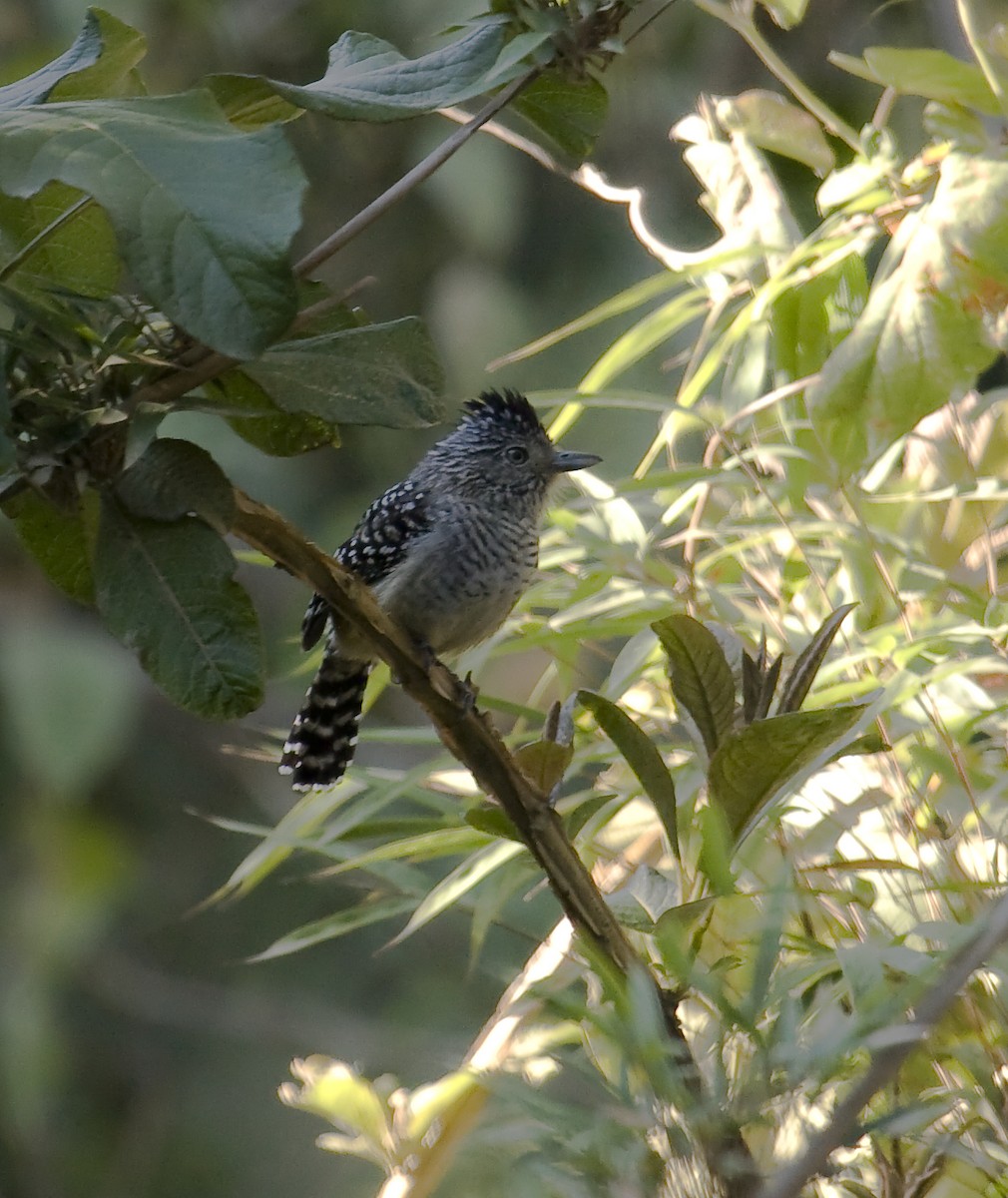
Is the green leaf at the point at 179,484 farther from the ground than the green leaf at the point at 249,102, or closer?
closer

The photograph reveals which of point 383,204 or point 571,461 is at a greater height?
point 383,204

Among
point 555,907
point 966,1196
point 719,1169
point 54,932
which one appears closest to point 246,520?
point 719,1169

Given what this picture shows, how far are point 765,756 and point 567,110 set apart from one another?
59 cm

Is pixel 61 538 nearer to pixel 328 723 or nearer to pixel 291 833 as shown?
pixel 291 833

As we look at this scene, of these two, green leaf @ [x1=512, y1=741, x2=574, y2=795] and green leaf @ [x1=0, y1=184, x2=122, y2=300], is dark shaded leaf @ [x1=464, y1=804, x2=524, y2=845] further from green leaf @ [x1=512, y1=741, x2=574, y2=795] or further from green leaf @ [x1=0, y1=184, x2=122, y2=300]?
green leaf @ [x1=0, y1=184, x2=122, y2=300]

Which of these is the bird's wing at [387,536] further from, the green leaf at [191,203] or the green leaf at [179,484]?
the green leaf at [191,203]

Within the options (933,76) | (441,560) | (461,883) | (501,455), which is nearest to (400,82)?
(933,76)

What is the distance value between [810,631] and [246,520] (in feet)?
2.86

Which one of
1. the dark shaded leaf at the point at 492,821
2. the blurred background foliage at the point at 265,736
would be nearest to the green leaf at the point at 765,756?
the dark shaded leaf at the point at 492,821

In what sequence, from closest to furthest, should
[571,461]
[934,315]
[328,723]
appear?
[934,315] → [328,723] → [571,461]

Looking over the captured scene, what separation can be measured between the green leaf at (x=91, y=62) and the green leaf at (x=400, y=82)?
0.16 m

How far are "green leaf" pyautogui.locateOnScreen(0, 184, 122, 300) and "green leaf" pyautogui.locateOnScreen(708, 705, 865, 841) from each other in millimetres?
600

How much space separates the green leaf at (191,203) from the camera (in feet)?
3.22

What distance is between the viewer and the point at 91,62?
Answer: 115cm
